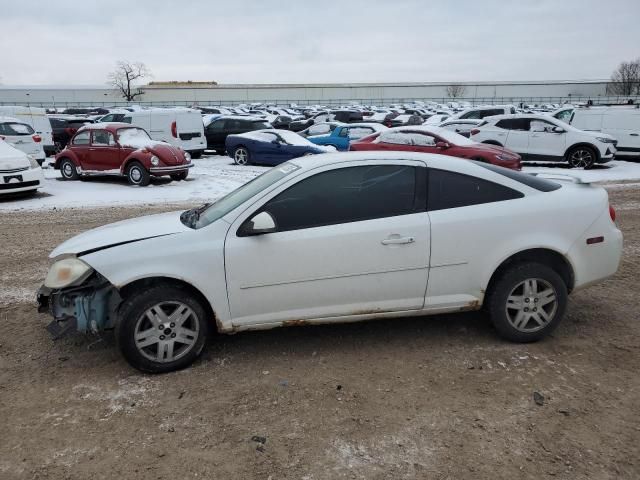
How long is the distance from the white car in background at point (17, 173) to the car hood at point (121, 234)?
25.6 feet

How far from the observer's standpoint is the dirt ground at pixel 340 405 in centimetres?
287

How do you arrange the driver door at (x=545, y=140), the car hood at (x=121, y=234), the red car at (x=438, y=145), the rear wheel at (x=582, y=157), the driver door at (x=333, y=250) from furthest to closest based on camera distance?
the driver door at (x=545, y=140), the rear wheel at (x=582, y=157), the red car at (x=438, y=145), the car hood at (x=121, y=234), the driver door at (x=333, y=250)

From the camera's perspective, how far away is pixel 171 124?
56.7 ft

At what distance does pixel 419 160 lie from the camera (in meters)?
4.11

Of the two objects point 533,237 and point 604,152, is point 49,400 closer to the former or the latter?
point 533,237

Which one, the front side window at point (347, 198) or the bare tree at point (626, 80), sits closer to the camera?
the front side window at point (347, 198)

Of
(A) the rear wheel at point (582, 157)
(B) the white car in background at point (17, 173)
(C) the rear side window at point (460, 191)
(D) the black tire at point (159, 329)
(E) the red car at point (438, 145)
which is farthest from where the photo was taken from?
(A) the rear wheel at point (582, 157)

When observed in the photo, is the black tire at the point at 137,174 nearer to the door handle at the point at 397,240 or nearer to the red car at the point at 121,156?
the red car at the point at 121,156

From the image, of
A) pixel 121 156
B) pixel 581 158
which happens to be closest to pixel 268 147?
pixel 121 156

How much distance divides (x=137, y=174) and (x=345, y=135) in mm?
7606

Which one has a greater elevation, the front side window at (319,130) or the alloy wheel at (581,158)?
the front side window at (319,130)

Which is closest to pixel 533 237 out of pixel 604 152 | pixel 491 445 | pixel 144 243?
pixel 491 445

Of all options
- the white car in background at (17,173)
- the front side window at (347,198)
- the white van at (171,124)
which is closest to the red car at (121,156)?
the white car in background at (17,173)

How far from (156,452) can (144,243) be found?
1.44 metres
